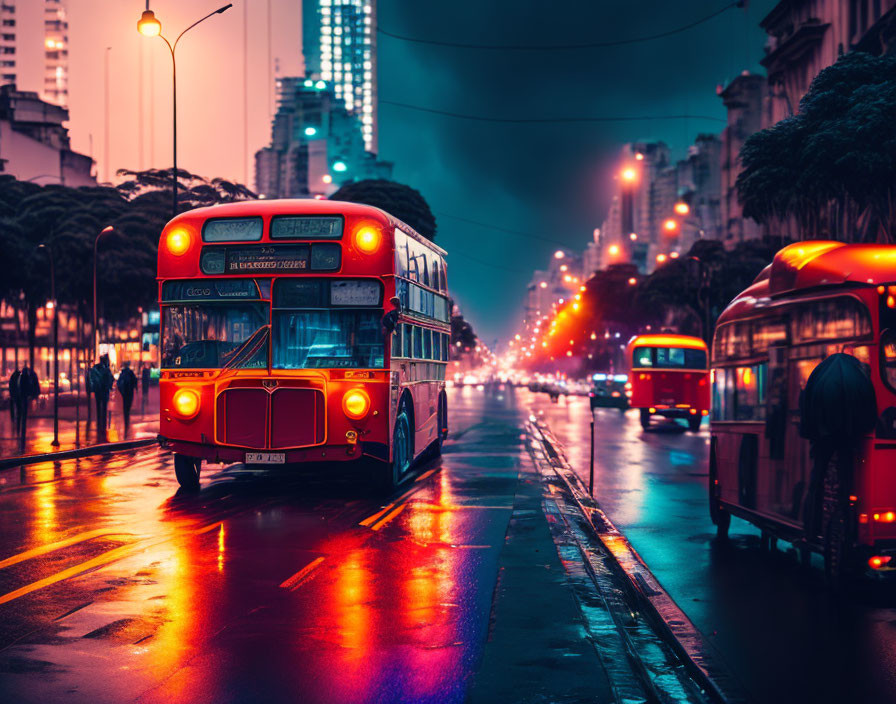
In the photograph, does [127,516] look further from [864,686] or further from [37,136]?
[37,136]

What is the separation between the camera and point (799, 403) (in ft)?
33.7

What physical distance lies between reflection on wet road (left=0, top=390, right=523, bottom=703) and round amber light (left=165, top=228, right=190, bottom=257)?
3679 millimetres

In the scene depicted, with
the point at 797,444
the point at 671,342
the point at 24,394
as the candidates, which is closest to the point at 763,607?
the point at 797,444

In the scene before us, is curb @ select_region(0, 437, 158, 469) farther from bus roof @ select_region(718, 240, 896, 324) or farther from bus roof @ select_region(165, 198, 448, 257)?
bus roof @ select_region(718, 240, 896, 324)

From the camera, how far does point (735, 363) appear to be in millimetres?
12695

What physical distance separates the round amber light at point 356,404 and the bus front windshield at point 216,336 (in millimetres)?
1273

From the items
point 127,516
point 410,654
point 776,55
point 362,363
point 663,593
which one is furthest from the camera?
point 776,55

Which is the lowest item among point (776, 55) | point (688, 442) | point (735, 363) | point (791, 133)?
point (688, 442)

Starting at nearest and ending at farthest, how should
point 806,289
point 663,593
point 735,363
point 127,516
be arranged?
point 663,593
point 806,289
point 735,363
point 127,516

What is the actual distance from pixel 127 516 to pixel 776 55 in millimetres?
64366

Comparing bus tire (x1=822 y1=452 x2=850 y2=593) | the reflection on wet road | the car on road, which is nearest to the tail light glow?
the reflection on wet road

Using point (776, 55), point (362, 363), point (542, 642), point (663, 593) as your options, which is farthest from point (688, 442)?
point (776, 55)

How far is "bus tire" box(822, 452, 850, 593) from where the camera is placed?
9266 millimetres

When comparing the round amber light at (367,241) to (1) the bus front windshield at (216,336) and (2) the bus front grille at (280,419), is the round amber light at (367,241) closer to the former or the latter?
(1) the bus front windshield at (216,336)
